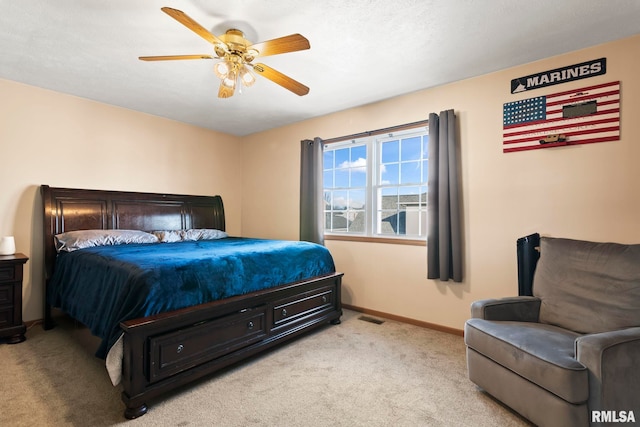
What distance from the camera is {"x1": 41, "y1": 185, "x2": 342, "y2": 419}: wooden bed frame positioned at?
1.89 meters

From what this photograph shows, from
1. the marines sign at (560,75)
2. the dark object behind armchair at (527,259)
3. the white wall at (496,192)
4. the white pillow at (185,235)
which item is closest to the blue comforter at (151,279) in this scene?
the white pillow at (185,235)

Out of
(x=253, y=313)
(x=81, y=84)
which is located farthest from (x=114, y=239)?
(x=253, y=313)

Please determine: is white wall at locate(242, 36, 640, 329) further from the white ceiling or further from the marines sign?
the white ceiling

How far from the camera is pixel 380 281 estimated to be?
12.2ft

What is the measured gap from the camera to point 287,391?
2.11 meters

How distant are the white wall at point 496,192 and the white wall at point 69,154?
2196 millimetres

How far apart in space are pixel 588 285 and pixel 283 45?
104 inches

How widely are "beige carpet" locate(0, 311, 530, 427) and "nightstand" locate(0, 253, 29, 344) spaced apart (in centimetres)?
13

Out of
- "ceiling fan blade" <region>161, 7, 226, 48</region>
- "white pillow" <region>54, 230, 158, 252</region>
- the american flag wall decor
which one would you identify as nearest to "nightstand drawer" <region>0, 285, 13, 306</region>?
"white pillow" <region>54, 230, 158, 252</region>

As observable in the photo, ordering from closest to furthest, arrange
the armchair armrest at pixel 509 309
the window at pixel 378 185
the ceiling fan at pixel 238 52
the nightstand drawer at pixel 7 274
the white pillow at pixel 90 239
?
1. the ceiling fan at pixel 238 52
2. the armchair armrest at pixel 509 309
3. the nightstand drawer at pixel 7 274
4. the white pillow at pixel 90 239
5. the window at pixel 378 185

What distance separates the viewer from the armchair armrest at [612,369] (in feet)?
4.91

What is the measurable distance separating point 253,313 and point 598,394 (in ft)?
7.20

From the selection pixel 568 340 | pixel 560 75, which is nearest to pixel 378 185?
pixel 560 75

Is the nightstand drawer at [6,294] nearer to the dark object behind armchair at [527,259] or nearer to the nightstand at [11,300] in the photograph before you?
the nightstand at [11,300]
